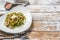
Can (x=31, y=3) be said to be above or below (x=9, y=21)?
above

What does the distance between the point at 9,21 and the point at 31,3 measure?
24 centimetres

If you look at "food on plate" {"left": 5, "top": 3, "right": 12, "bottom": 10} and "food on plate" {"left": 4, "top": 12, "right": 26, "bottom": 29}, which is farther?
"food on plate" {"left": 5, "top": 3, "right": 12, "bottom": 10}

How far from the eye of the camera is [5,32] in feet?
3.09

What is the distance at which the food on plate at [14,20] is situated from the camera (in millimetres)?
951

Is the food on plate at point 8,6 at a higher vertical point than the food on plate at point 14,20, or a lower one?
higher

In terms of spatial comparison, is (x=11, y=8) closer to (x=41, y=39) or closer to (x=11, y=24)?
(x=11, y=24)

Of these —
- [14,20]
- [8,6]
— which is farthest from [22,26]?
[8,6]

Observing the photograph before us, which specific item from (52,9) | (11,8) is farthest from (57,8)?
(11,8)

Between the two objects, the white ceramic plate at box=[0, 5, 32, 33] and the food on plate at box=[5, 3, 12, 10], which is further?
the food on plate at box=[5, 3, 12, 10]

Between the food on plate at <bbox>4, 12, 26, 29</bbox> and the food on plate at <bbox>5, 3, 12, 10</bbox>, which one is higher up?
the food on plate at <bbox>5, 3, 12, 10</bbox>

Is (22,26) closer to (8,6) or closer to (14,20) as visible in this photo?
(14,20)

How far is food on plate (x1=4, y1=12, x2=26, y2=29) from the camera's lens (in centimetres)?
95

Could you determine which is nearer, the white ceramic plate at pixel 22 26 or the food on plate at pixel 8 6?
the white ceramic plate at pixel 22 26

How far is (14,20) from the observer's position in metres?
0.97
